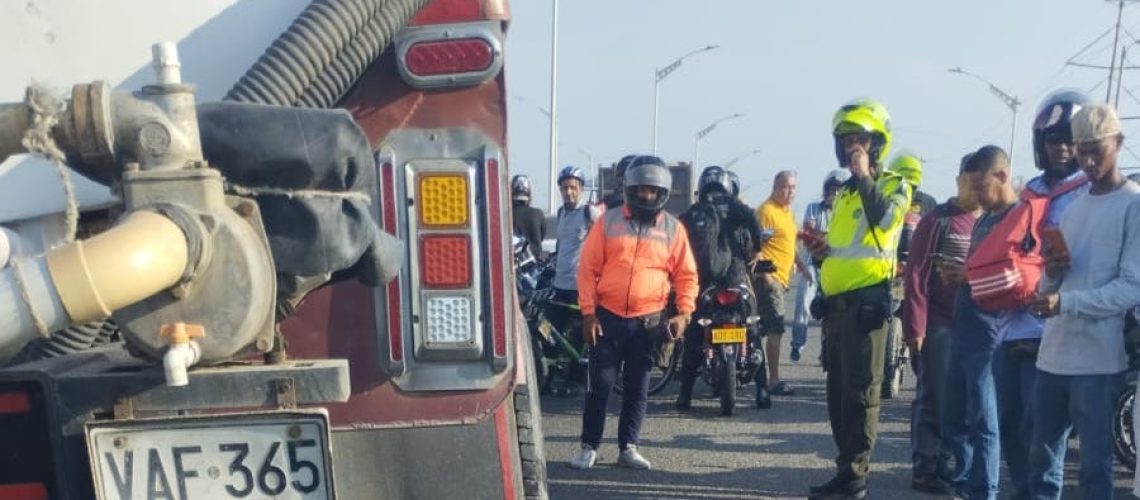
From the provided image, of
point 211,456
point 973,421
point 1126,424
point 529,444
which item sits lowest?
point 1126,424

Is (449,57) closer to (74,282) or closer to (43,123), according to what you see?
(43,123)

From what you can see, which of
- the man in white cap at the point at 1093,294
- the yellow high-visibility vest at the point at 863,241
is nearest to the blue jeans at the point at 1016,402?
the man in white cap at the point at 1093,294

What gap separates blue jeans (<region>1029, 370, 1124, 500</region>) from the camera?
4.30 metres

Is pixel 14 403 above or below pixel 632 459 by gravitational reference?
above

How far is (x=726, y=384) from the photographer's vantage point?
333 inches

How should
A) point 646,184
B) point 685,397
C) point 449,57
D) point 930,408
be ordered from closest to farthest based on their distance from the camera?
point 449,57 < point 930,408 < point 646,184 < point 685,397

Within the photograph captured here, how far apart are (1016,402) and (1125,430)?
1532 millimetres

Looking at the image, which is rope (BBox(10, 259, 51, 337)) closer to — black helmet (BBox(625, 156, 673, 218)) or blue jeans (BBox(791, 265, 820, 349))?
black helmet (BBox(625, 156, 673, 218))

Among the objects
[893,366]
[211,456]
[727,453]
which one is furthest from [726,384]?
[211,456]

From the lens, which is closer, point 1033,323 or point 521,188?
point 1033,323

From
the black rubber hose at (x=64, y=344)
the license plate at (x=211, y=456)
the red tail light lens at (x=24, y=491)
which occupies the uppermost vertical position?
the black rubber hose at (x=64, y=344)

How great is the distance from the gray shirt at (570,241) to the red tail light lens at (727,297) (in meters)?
1.28

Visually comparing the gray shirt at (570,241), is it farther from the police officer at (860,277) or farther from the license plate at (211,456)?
the license plate at (211,456)

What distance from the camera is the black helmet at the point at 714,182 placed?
29.2 feet
